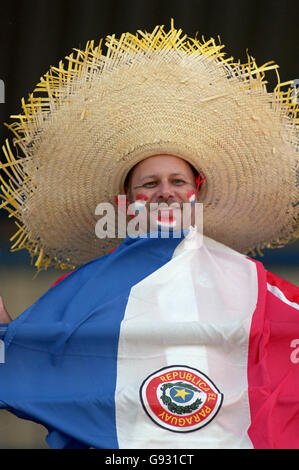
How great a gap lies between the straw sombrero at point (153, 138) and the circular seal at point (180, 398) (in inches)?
31.8

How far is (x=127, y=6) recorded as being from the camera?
258 cm

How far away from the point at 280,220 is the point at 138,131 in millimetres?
611

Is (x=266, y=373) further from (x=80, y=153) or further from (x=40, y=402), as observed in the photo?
(x=80, y=153)

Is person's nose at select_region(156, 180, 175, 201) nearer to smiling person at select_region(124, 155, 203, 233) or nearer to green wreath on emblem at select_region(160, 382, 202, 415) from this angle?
smiling person at select_region(124, 155, 203, 233)

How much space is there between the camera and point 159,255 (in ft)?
6.35

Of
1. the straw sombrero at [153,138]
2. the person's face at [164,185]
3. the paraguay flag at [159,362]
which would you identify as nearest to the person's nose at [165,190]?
the person's face at [164,185]

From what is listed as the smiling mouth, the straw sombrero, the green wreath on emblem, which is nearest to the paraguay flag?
the green wreath on emblem

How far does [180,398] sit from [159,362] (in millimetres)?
118

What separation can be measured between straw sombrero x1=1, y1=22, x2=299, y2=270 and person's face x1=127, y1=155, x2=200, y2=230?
1.3 inches

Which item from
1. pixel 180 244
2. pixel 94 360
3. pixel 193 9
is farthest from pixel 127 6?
pixel 94 360

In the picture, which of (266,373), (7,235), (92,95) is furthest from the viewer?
(7,235)

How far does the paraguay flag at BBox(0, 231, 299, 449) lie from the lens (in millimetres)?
1543

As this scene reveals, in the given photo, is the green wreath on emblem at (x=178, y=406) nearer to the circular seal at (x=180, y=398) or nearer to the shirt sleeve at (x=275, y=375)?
the circular seal at (x=180, y=398)

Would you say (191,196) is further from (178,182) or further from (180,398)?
(180,398)
